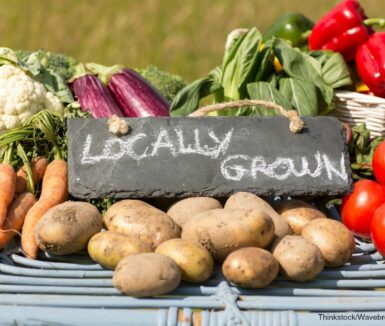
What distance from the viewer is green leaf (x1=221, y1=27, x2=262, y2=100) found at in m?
3.20

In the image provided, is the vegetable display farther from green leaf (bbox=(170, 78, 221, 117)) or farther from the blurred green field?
the blurred green field

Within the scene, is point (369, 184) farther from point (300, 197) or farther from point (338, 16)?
point (338, 16)

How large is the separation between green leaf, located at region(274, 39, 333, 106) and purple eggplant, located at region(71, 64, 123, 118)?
34.0 inches

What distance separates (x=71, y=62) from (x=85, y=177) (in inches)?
63.1

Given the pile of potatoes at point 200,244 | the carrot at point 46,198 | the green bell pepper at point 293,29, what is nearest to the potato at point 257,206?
the pile of potatoes at point 200,244

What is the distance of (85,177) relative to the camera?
8.06 ft

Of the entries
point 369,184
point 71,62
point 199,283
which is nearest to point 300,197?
point 369,184

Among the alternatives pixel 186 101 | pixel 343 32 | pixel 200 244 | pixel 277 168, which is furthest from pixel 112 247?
pixel 343 32

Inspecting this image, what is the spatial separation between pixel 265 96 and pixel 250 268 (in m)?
1.25

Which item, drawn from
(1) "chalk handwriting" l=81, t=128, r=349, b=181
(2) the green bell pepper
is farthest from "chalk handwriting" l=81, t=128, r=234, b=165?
(2) the green bell pepper

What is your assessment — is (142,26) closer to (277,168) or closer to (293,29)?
(293,29)

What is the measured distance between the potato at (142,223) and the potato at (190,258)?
101 mm

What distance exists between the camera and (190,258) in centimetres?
201

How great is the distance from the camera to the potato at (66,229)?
2.12 metres
